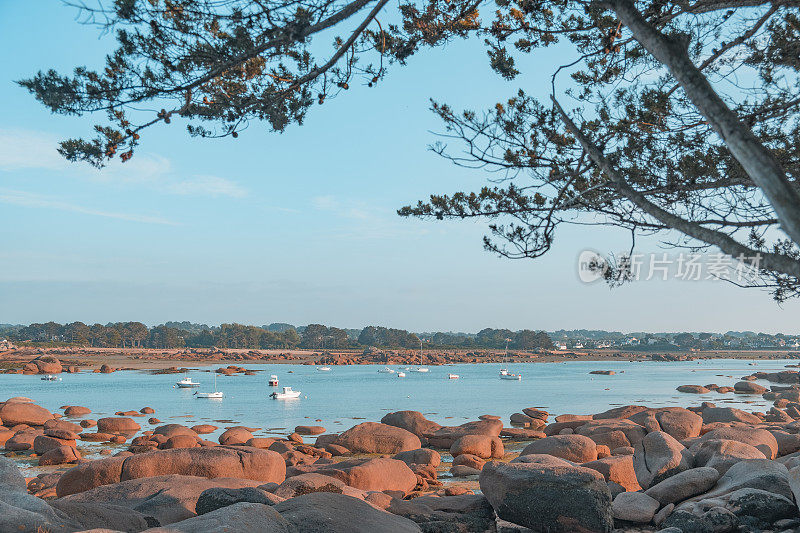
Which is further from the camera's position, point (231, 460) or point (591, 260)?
point (231, 460)

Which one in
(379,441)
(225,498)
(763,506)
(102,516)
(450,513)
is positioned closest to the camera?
(102,516)

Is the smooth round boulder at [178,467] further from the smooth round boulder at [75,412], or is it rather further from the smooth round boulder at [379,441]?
the smooth round boulder at [75,412]

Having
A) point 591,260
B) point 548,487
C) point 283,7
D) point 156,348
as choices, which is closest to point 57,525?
point 283,7

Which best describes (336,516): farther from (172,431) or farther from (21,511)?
(172,431)

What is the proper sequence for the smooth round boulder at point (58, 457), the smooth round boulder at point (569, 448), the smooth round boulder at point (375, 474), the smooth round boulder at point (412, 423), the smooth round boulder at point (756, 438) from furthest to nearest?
the smooth round boulder at point (412, 423), the smooth round boulder at point (58, 457), the smooth round boulder at point (569, 448), the smooth round boulder at point (756, 438), the smooth round boulder at point (375, 474)

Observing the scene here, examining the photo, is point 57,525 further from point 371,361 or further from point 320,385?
point 371,361

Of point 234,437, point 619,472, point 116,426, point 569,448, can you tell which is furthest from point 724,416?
point 116,426

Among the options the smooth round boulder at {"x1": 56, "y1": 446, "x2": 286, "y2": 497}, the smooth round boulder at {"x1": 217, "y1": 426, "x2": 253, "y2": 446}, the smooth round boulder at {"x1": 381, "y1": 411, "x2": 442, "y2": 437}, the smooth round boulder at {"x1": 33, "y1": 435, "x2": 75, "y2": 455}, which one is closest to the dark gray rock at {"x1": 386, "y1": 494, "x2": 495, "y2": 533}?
the smooth round boulder at {"x1": 56, "y1": 446, "x2": 286, "y2": 497}

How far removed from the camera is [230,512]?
16.3ft

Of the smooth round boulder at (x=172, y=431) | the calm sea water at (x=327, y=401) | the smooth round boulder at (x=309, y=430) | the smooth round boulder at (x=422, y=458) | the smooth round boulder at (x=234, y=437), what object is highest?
the smooth round boulder at (x=422, y=458)

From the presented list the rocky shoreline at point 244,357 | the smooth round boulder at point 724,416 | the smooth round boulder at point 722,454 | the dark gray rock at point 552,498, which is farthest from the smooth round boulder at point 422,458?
the rocky shoreline at point 244,357

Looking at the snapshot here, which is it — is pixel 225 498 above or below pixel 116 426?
above

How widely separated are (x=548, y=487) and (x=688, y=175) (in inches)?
160

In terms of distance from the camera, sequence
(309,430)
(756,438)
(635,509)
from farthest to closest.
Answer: (309,430), (756,438), (635,509)
